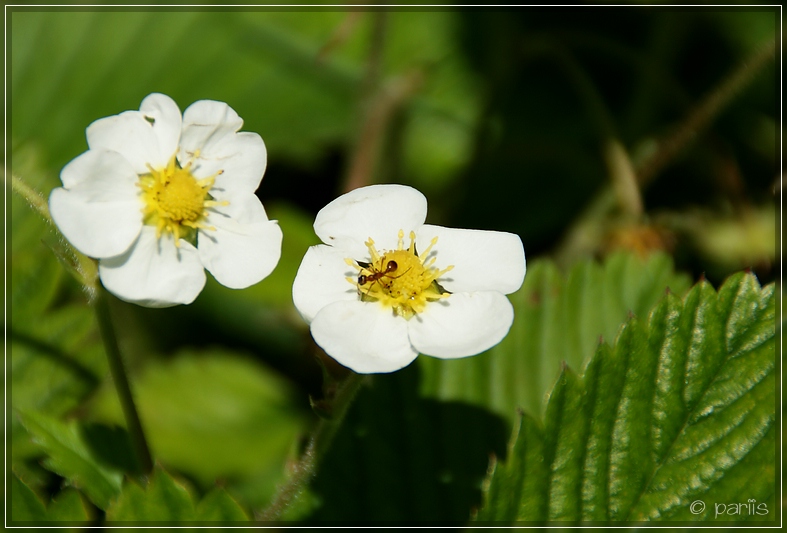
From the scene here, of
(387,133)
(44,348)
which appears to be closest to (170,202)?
(44,348)

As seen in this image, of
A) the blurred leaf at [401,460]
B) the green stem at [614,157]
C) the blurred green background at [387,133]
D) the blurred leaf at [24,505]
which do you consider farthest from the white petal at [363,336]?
the green stem at [614,157]

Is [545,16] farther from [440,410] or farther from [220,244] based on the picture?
[220,244]

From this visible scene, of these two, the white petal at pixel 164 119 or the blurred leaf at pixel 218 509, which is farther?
the white petal at pixel 164 119

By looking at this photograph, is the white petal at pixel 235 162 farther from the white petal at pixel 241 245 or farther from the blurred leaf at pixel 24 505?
the blurred leaf at pixel 24 505

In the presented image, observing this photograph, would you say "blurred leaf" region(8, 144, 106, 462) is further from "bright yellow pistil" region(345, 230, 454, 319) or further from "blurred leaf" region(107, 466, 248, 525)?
"bright yellow pistil" region(345, 230, 454, 319)

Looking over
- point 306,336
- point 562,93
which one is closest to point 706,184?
point 562,93
